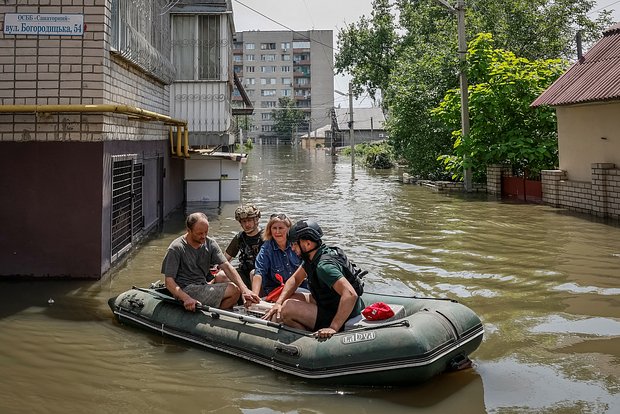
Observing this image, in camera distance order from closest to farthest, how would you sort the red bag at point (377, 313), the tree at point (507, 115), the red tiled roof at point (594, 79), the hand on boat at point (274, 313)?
1. the red bag at point (377, 313)
2. the hand on boat at point (274, 313)
3. the red tiled roof at point (594, 79)
4. the tree at point (507, 115)

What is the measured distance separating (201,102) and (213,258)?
1112cm

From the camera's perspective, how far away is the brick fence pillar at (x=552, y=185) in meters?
17.9

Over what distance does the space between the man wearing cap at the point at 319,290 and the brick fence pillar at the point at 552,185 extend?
46.4 feet

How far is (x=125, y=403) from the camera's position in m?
4.78

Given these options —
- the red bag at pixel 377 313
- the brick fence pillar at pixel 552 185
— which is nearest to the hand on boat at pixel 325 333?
the red bag at pixel 377 313

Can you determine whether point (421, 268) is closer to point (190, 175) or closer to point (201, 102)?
point (201, 102)

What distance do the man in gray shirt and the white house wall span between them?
Answer: 12716 millimetres

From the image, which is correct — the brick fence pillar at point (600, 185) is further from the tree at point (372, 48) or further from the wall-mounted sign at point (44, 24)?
the tree at point (372, 48)

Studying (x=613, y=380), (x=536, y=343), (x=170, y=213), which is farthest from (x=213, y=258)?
(x=170, y=213)

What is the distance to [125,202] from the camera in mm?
10719

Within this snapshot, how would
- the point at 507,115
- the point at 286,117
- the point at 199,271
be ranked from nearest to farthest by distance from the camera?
1. the point at 199,271
2. the point at 507,115
3. the point at 286,117

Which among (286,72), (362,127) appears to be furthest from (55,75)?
(286,72)

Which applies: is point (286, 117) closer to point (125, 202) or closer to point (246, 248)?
point (125, 202)

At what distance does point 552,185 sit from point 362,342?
15.0 m
